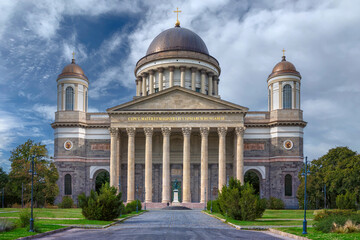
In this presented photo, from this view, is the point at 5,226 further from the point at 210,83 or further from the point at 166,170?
the point at 210,83

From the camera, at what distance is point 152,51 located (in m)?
93.6

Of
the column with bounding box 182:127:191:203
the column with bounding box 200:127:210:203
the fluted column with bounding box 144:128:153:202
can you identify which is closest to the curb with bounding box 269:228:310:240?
the column with bounding box 182:127:191:203

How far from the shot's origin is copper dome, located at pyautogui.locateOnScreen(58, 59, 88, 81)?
79.6 metres

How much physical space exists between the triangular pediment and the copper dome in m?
13.3

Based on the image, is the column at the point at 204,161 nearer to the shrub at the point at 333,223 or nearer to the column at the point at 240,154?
the column at the point at 240,154

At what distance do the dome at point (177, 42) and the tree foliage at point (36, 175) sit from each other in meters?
34.7

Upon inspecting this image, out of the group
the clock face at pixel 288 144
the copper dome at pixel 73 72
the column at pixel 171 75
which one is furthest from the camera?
the column at pixel 171 75

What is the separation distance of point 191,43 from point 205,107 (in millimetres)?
25164

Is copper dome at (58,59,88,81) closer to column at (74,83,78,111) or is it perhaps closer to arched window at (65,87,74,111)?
column at (74,83,78,111)

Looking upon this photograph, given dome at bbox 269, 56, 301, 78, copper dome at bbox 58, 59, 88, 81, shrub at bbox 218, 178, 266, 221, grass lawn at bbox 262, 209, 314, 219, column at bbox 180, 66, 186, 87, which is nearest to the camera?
shrub at bbox 218, 178, 266, 221

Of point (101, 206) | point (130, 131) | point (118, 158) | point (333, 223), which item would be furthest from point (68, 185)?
point (333, 223)

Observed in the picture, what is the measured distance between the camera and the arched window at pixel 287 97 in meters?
77.8

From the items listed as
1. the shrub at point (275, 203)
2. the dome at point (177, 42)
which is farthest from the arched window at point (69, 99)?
the shrub at point (275, 203)

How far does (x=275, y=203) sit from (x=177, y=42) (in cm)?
3962
